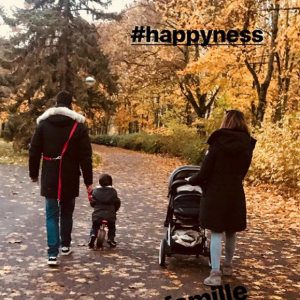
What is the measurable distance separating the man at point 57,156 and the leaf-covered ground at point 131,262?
1.87 feet

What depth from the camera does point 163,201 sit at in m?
12.0

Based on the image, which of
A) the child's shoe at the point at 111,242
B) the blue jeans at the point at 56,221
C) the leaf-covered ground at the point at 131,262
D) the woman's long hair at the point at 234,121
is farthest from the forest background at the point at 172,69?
the blue jeans at the point at 56,221

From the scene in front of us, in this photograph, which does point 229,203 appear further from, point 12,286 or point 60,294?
point 12,286

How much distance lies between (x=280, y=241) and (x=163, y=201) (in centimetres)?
464

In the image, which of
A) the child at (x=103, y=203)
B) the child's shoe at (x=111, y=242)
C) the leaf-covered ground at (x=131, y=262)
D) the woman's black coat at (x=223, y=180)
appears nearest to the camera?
the leaf-covered ground at (x=131, y=262)

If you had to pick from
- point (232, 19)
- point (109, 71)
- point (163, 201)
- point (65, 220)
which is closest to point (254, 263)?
point (65, 220)

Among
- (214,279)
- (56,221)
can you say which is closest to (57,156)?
(56,221)

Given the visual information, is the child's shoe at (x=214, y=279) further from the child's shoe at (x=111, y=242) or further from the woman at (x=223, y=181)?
the child's shoe at (x=111, y=242)

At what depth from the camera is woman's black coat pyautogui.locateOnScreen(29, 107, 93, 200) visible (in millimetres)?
5473

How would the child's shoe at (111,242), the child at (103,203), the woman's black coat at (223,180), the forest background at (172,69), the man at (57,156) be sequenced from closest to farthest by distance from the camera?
the woman's black coat at (223,180), the man at (57,156), the child at (103,203), the child's shoe at (111,242), the forest background at (172,69)

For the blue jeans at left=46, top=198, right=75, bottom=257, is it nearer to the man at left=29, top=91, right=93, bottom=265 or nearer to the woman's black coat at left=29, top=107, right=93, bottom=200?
the man at left=29, top=91, right=93, bottom=265

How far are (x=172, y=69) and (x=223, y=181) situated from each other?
23426mm

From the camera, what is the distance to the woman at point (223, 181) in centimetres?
486

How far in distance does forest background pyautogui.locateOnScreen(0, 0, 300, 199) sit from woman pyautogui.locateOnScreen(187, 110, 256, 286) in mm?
7108
